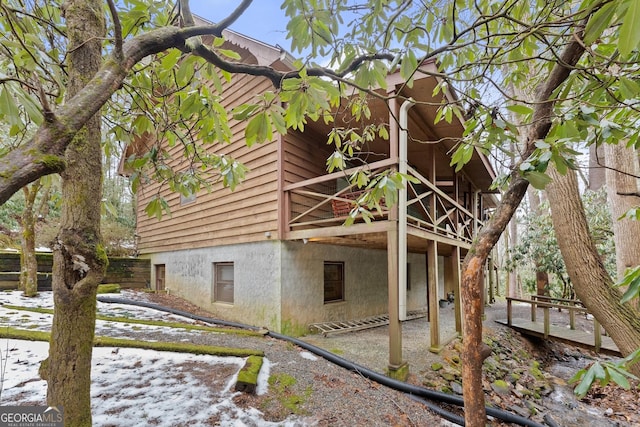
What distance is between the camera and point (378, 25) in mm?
2334

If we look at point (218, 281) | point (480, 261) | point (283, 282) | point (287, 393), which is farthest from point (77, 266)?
point (218, 281)

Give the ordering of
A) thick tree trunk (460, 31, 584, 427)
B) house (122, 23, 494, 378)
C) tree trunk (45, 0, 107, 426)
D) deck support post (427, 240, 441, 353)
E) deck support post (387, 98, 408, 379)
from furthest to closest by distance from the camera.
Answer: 1. deck support post (427, 240, 441, 353)
2. house (122, 23, 494, 378)
3. deck support post (387, 98, 408, 379)
4. thick tree trunk (460, 31, 584, 427)
5. tree trunk (45, 0, 107, 426)

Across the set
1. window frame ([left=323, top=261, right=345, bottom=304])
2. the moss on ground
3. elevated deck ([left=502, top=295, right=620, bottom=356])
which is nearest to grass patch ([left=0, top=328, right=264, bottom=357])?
the moss on ground

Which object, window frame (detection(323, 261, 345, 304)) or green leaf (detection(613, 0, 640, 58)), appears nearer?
green leaf (detection(613, 0, 640, 58))

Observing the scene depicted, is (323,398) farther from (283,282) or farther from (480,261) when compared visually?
(283,282)

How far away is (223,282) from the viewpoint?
7.25m

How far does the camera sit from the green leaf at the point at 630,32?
2.79 ft

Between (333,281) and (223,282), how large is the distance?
260cm

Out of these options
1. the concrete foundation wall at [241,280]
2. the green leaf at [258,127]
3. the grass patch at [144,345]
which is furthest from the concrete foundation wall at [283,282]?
the green leaf at [258,127]

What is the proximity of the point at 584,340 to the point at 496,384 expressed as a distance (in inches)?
146

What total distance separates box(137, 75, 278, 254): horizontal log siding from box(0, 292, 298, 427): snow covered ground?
3.06 metres

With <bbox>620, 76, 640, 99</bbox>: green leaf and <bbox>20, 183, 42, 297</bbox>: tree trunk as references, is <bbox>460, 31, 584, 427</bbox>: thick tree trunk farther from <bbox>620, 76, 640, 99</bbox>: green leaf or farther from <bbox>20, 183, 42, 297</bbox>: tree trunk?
<bbox>20, 183, 42, 297</bbox>: tree trunk

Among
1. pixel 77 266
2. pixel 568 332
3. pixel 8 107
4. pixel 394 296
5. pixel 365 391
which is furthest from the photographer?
pixel 568 332

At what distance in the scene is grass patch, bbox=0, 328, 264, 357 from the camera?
11.4ft
